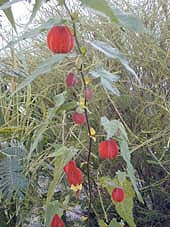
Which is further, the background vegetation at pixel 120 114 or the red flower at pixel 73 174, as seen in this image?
the background vegetation at pixel 120 114

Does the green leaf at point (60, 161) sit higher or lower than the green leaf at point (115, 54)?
lower

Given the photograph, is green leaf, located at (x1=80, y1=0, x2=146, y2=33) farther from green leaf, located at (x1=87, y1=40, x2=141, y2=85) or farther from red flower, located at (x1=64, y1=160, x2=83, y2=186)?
red flower, located at (x1=64, y1=160, x2=83, y2=186)

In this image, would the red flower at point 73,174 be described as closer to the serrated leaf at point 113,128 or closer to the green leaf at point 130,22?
the serrated leaf at point 113,128

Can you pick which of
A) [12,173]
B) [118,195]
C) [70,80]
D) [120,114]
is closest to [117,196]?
[118,195]

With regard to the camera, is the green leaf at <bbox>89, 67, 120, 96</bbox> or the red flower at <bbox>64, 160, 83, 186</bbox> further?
the red flower at <bbox>64, 160, 83, 186</bbox>

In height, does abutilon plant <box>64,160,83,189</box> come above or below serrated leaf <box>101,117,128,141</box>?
below

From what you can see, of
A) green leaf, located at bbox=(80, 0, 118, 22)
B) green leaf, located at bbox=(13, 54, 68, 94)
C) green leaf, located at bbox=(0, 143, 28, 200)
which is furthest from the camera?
green leaf, located at bbox=(0, 143, 28, 200)

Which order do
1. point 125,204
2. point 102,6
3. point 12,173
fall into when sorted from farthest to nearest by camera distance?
1. point 12,173
2. point 125,204
3. point 102,6

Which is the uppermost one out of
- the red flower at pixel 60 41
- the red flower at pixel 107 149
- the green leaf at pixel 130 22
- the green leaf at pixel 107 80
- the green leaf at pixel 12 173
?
the green leaf at pixel 130 22

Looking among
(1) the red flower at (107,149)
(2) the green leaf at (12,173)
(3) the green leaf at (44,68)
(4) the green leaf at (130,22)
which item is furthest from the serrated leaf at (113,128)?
(2) the green leaf at (12,173)

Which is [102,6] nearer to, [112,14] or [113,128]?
[112,14]

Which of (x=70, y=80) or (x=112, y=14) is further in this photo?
(x=70, y=80)

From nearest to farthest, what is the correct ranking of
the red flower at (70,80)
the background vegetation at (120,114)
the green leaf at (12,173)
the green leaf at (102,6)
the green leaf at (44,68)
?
the green leaf at (102,6)
the green leaf at (44,68)
the red flower at (70,80)
the green leaf at (12,173)
the background vegetation at (120,114)

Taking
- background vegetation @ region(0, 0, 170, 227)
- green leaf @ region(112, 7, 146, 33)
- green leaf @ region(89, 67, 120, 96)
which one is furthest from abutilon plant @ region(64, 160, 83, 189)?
background vegetation @ region(0, 0, 170, 227)
